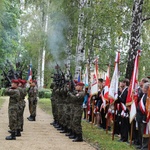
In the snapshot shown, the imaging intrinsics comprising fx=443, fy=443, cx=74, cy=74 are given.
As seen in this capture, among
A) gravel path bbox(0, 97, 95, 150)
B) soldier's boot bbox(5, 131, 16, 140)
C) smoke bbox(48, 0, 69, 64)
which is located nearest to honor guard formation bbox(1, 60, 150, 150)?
soldier's boot bbox(5, 131, 16, 140)

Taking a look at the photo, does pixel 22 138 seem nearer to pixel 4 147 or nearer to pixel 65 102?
pixel 4 147

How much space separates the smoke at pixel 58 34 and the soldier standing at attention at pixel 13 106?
603 inches

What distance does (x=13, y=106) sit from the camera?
12.2 m

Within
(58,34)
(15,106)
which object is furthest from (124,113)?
(58,34)

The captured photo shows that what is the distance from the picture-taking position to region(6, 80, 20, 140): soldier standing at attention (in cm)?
1205

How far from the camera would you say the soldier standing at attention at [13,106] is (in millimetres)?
12047

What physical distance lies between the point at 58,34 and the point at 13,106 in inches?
730

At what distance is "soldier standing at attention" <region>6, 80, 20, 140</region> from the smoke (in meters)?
15.3

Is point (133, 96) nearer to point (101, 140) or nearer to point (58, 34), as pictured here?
point (101, 140)

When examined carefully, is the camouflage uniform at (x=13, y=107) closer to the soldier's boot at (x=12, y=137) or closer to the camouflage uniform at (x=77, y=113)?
the soldier's boot at (x=12, y=137)

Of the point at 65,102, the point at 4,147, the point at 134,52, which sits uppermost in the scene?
the point at 134,52

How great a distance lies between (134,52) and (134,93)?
4.45 m

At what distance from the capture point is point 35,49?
46.5 meters

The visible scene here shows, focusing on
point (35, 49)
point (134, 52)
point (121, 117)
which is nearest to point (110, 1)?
point (134, 52)
